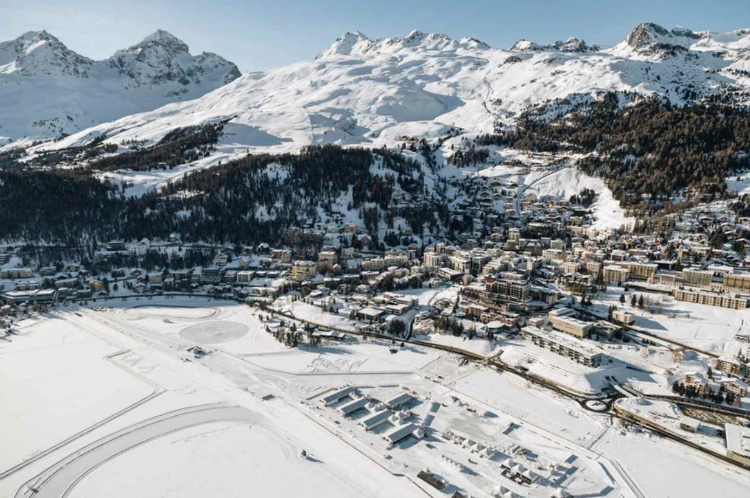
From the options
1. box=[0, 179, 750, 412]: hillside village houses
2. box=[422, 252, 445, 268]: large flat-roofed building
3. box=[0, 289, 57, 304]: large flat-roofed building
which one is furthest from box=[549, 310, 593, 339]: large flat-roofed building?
box=[0, 289, 57, 304]: large flat-roofed building

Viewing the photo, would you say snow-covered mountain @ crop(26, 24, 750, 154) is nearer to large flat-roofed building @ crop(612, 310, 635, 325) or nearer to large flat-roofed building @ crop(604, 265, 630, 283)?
large flat-roofed building @ crop(604, 265, 630, 283)

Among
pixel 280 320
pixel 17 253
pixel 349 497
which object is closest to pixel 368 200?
pixel 280 320

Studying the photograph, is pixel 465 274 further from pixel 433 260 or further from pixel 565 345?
pixel 565 345

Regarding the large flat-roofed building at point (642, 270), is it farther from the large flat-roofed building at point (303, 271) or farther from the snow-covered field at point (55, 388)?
the snow-covered field at point (55, 388)

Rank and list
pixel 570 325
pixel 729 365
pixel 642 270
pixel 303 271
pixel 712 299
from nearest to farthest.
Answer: pixel 729 365 → pixel 570 325 → pixel 712 299 → pixel 642 270 → pixel 303 271

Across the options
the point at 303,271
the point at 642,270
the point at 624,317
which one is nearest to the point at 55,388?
the point at 303,271

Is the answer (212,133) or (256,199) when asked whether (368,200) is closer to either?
(256,199)
